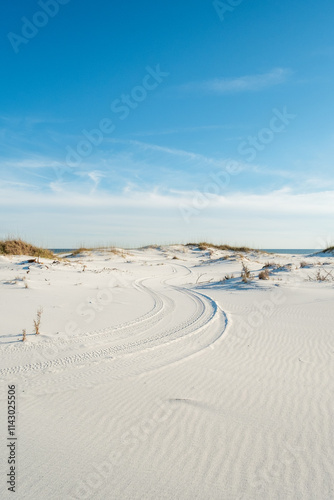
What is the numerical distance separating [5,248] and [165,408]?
16.9 m

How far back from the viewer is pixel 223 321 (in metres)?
6.00

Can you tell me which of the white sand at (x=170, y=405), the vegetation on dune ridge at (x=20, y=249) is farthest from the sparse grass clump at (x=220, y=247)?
the white sand at (x=170, y=405)

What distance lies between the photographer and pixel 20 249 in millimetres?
17578

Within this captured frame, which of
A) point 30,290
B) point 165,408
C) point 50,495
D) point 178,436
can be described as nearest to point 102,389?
point 165,408

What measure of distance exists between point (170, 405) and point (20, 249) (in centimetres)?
1715

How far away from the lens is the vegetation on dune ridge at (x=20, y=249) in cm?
1695

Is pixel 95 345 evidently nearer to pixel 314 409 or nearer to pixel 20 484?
pixel 20 484

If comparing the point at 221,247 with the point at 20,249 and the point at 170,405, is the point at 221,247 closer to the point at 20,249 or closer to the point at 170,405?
the point at 20,249

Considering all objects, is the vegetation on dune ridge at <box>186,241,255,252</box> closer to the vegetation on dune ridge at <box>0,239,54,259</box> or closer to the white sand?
the vegetation on dune ridge at <box>0,239,54,259</box>

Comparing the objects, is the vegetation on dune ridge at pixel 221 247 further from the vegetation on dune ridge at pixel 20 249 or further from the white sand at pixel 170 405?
the white sand at pixel 170 405

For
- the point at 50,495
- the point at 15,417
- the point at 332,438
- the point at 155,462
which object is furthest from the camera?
the point at 15,417

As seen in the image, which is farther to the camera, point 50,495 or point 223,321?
point 223,321

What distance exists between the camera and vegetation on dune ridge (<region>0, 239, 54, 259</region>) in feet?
55.6

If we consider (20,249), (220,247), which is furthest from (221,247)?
(20,249)
